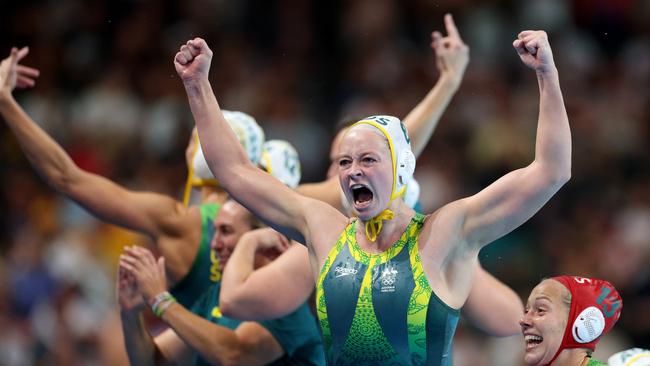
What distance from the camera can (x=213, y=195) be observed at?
7.65 m

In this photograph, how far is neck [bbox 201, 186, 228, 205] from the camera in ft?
25.0

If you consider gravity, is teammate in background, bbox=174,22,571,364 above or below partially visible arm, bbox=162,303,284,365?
above

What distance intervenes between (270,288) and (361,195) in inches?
47.3

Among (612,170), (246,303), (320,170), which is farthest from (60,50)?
(246,303)

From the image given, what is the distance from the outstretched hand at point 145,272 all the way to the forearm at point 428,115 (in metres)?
2.07

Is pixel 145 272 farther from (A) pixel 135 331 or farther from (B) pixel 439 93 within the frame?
(B) pixel 439 93

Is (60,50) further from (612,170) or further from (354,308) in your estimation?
(354,308)

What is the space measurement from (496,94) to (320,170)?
7.01 feet

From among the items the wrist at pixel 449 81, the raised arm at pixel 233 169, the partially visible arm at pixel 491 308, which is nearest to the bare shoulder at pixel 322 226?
the raised arm at pixel 233 169

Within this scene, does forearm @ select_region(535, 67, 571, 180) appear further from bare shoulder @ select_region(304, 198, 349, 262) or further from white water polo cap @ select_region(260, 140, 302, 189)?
white water polo cap @ select_region(260, 140, 302, 189)

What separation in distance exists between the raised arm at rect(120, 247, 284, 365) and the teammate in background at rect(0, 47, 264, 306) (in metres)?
0.52

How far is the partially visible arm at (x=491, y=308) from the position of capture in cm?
666

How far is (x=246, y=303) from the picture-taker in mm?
6289

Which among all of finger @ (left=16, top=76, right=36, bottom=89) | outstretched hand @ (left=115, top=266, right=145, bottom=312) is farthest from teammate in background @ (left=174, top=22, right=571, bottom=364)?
finger @ (left=16, top=76, right=36, bottom=89)
